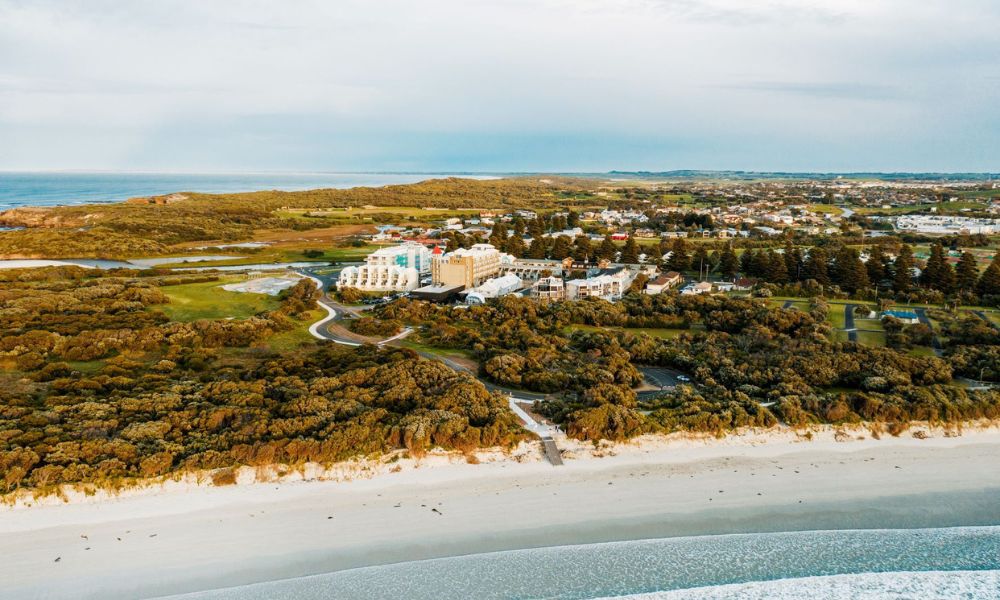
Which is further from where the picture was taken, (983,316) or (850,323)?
(983,316)

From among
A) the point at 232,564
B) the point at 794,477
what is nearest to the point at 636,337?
the point at 794,477

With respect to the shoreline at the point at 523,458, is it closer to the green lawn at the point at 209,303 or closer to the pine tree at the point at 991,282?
the green lawn at the point at 209,303

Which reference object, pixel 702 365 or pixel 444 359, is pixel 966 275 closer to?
pixel 702 365

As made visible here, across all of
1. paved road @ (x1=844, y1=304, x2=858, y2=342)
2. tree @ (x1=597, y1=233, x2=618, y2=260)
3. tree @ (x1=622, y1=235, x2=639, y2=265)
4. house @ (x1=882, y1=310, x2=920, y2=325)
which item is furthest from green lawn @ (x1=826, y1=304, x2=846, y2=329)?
tree @ (x1=597, y1=233, x2=618, y2=260)

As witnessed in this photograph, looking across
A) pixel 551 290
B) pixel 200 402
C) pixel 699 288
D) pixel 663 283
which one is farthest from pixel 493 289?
pixel 200 402

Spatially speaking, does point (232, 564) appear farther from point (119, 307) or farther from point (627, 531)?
point (119, 307)

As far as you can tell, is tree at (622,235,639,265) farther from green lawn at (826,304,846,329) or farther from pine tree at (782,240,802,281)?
green lawn at (826,304,846,329)
